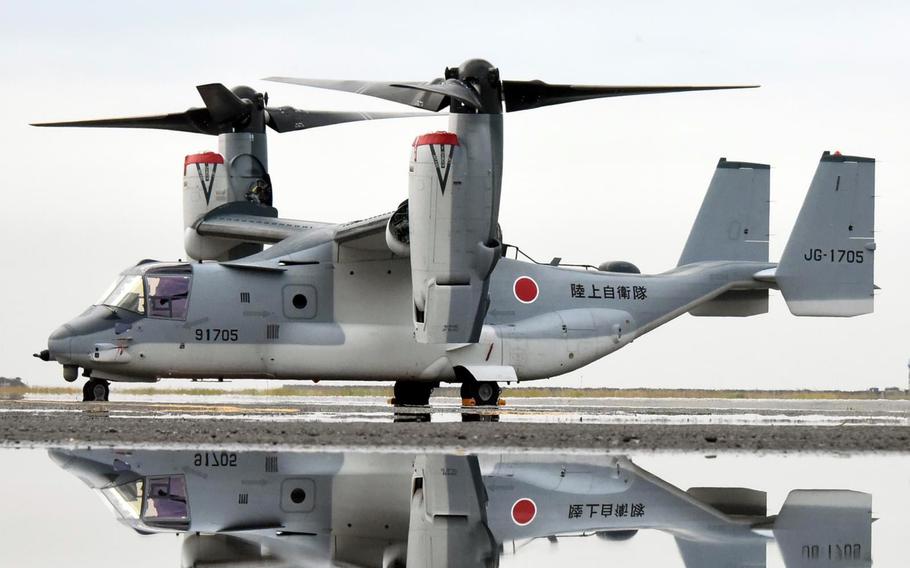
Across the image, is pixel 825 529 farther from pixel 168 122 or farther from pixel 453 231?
pixel 168 122

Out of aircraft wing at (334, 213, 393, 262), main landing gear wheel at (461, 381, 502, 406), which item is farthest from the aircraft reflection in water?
main landing gear wheel at (461, 381, 502, 406)

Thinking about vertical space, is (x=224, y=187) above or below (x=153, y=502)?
above

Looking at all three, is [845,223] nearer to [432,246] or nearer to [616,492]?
[432,246]

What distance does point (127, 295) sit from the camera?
24656mm

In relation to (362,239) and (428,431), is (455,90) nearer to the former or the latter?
(362,239)

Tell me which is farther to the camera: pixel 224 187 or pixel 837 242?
pixel 224 187

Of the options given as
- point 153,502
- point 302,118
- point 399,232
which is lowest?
point 153,502

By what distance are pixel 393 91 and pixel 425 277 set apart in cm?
336

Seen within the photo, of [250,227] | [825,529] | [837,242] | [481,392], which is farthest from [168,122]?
[825,529]

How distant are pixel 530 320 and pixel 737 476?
15.8 meters

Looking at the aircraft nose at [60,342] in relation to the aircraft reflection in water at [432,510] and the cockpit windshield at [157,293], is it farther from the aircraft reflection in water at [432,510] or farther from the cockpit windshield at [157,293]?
the aircraft reflection in water at [432,510]

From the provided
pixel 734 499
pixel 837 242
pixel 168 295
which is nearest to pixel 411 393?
pixel 168 295

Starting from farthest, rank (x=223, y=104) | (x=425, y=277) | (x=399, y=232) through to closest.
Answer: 1. (x=223, y=104)
2. (x=399, y=232)
3. (x=425, y=277)

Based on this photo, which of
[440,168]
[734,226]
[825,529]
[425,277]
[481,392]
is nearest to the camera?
[825,529]
